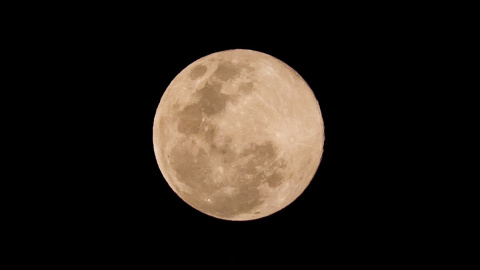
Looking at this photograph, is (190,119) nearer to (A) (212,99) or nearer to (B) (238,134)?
(A) (212,99)

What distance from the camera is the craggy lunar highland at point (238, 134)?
319 cm

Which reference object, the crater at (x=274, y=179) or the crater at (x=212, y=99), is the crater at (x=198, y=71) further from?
the crater at (x=274, y=179)

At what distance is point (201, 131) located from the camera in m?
3.23

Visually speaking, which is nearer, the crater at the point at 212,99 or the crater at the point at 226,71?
the crater at the point at 212,99

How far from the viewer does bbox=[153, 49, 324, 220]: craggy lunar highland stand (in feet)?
10.5

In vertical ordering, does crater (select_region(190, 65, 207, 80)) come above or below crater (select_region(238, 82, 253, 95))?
above

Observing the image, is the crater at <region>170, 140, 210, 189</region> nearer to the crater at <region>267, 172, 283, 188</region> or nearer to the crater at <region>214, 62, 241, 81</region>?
the crater at <region>267, 172, 283, 188</region>

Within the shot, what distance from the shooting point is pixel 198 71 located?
355 cm

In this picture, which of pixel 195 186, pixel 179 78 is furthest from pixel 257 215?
pixel 179 78

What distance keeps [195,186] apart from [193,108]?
80cm

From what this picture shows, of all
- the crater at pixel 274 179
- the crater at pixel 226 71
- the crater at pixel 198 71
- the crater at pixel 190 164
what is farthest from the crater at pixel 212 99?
the crater at pixel 274 179

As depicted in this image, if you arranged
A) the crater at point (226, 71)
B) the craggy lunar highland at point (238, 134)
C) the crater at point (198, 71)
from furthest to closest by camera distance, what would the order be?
the crater at point (198, 71) → the crater at point (226, 71) → the craggy lunar highland at point (238, 134)

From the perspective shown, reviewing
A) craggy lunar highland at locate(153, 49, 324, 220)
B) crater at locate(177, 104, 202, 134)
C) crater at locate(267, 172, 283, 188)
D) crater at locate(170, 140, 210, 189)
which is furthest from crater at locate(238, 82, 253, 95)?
crater at locate(267, 172, 283, 188)

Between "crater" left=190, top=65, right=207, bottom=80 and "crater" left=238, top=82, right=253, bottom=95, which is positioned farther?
"crater" left=190, top=65, right=207, bottom=80
